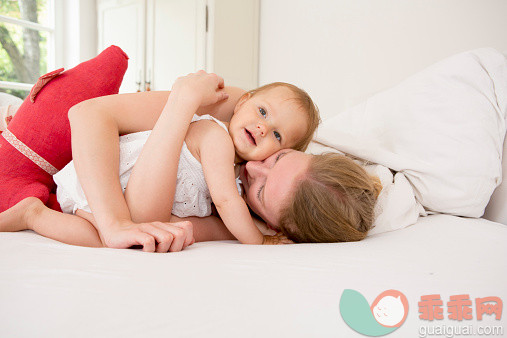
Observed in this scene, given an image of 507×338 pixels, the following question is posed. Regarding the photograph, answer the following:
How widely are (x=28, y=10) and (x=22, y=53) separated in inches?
15.6

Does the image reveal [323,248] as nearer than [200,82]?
Yes

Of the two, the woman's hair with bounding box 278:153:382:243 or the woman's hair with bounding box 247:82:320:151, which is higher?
the woman's hair with bounding box 247:82:320:151

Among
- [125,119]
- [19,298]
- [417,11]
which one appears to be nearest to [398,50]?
[417,11]

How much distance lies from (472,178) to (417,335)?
69cm

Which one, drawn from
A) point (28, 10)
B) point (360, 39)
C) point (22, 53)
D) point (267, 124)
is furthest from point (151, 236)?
point (28, 10)

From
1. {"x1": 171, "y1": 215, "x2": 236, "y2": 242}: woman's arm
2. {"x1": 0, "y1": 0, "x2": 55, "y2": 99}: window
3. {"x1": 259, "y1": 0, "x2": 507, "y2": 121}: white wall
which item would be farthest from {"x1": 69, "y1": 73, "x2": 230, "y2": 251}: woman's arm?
{"x1": 0, "y1": 0, "x2": 55, "y2": 99}: window

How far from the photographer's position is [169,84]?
3.24 metres

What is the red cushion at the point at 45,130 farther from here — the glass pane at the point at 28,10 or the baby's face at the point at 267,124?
the glass pane at the point at 28,10

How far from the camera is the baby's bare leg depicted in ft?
2.77

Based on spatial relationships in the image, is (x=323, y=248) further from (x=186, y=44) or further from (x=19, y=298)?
(x=186, y=44)

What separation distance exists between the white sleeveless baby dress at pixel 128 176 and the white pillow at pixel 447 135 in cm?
43

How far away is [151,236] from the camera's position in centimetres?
67

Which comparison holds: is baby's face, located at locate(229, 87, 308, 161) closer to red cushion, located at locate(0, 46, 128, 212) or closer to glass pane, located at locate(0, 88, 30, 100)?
red cushion, located at locate(0, 46, 128, 212)

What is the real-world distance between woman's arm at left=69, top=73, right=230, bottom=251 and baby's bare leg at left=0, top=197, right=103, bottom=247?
116 mm
